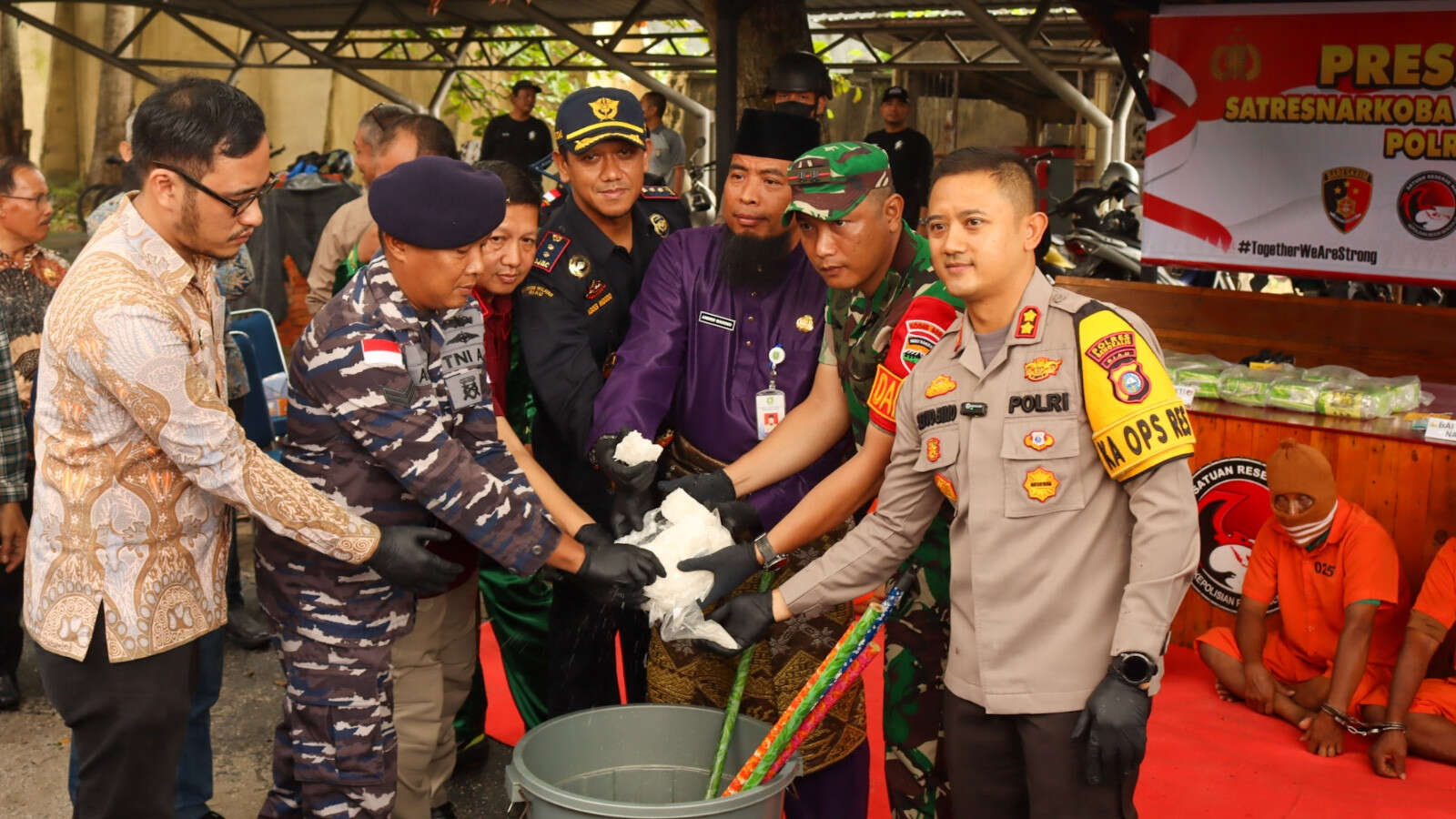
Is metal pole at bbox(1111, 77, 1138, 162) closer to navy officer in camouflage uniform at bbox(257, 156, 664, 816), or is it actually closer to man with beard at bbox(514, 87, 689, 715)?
man with beard at bbox(514, 87, 689, 715)

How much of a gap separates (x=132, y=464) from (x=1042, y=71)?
33.2ft

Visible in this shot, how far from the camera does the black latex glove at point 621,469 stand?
125 inches

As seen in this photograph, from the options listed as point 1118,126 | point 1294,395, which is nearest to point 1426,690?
point 1294,395

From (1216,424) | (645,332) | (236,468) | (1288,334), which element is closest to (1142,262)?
(1288,334)

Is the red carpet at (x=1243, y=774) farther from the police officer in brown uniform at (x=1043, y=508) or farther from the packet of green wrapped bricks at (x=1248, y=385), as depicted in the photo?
the police officer in brown uniform at (x=1043, y=508)

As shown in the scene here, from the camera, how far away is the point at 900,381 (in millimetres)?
2803

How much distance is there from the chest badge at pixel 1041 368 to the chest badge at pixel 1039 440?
0.35ft

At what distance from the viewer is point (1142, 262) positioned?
6508 mm

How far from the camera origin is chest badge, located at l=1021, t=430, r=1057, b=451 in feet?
7.86

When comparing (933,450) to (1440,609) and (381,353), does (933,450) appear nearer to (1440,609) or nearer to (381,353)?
(381,353)

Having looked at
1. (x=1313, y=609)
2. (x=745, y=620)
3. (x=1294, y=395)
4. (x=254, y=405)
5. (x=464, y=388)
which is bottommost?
(x=1313, y=609)

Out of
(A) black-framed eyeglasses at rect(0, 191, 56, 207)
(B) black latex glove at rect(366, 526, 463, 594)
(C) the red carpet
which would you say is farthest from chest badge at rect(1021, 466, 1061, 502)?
(A) black-framed eyeglasses at rect(0, 191, 56, 207)

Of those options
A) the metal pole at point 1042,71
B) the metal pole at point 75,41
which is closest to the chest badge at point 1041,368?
the metal pole at point 1042,71

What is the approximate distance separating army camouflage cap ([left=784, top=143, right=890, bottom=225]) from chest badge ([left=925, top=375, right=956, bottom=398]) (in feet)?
1.86
